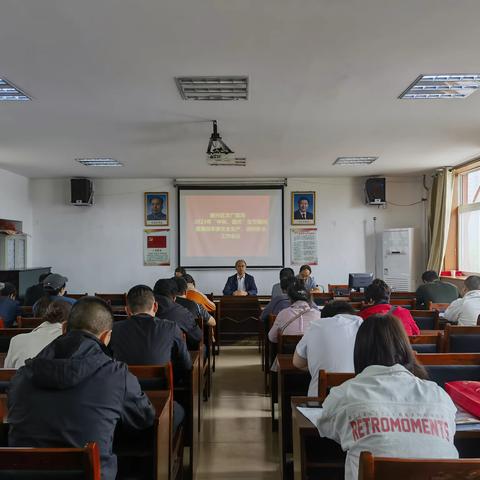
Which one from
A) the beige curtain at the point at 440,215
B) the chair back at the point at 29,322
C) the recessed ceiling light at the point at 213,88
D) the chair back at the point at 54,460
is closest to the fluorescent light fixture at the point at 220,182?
the beige curtain at the point at 440,215

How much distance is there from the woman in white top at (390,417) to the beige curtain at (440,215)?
24.2 ft

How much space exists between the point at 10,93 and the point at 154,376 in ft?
10.8

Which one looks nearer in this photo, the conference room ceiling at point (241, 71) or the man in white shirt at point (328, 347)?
the man in white shirt at point (328, 347)

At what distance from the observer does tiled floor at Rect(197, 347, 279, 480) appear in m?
3.05

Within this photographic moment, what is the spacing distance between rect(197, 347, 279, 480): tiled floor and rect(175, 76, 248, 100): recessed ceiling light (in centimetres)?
283

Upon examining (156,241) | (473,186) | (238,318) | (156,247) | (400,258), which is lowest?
(238,318)

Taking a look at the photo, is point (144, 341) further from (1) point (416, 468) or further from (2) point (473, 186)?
(2) point (473, 186)

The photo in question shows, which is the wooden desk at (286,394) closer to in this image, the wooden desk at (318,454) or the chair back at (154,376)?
the wooden desk at (318,454)

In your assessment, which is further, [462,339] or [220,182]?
[220,182]

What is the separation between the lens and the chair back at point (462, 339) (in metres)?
3.17

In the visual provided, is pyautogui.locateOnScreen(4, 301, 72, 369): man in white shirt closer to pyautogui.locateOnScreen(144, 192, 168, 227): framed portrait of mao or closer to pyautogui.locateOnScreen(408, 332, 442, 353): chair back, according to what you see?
pyautogui.locateOnScreen(408, 332, 442, 353): chair back

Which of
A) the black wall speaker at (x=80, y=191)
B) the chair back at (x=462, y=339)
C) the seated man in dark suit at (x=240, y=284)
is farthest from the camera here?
the black wall speaker at (x=80, y=191)

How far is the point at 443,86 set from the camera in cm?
420

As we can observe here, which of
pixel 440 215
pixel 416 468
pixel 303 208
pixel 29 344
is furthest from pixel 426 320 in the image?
pixel 303 208
